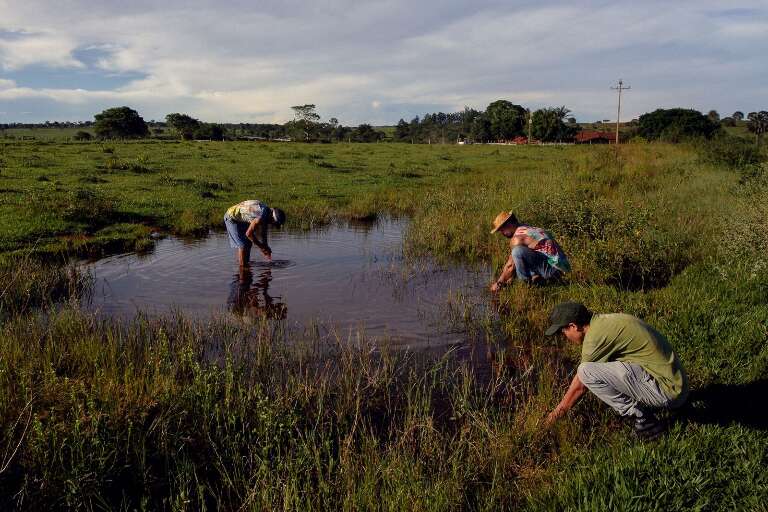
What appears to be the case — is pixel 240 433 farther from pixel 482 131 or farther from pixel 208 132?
pixel 482 131

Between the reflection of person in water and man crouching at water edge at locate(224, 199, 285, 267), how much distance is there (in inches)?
18.6

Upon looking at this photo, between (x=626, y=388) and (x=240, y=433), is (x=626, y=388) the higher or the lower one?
the higher one

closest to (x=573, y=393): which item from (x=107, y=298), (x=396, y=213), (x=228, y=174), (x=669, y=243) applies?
(x=669, y=243)

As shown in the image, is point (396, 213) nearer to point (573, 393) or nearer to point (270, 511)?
point (573, 393)

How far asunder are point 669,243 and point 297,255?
24.1 feet

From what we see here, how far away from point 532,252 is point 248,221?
527 cm

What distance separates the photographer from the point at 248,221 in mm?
10477

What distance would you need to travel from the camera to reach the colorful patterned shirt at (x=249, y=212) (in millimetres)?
10312

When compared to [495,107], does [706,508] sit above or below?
below

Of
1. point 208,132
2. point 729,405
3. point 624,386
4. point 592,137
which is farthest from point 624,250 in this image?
point 592,137

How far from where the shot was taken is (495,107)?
348ft

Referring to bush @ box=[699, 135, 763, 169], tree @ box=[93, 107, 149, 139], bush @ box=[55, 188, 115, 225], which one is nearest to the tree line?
tree @ box=[93, 107, 149, 139]

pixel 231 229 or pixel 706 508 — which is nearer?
pixel 706 508

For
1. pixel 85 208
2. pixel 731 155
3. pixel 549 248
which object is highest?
pixel 731 155
